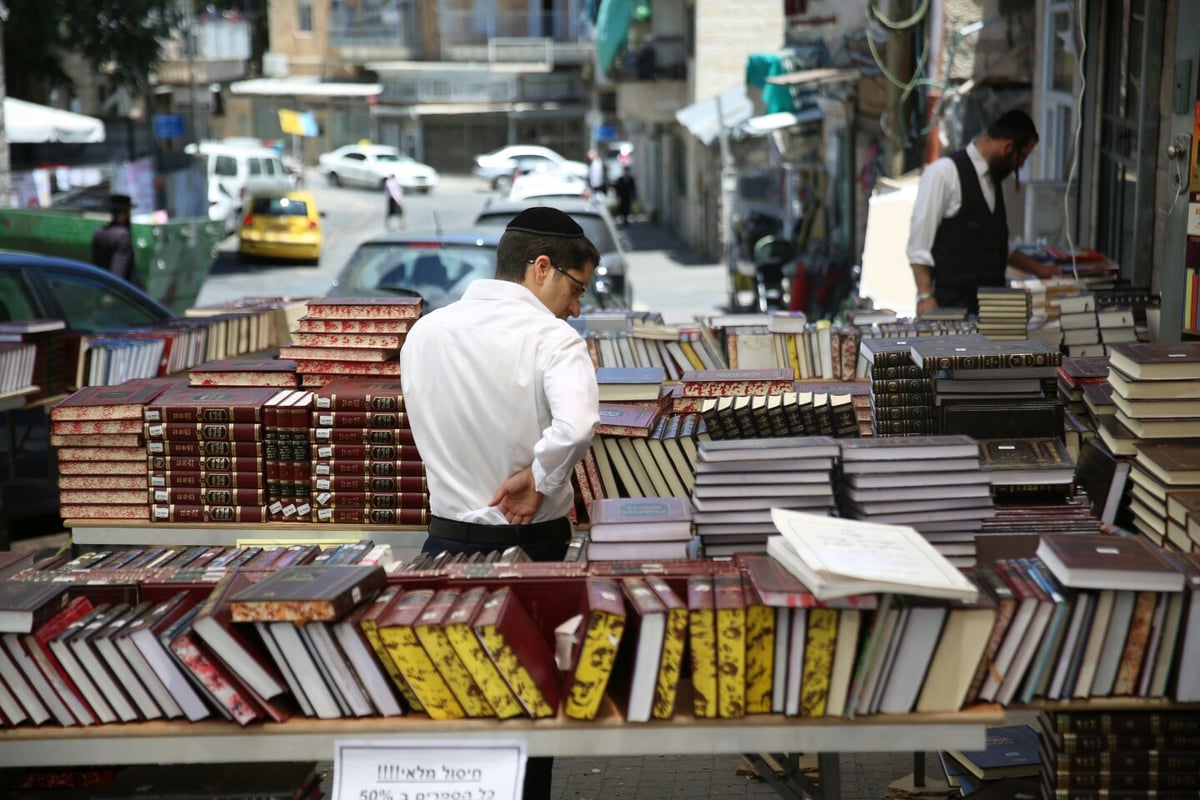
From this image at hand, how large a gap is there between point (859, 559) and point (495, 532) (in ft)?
4.31

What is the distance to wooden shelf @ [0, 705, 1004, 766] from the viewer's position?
319 cm

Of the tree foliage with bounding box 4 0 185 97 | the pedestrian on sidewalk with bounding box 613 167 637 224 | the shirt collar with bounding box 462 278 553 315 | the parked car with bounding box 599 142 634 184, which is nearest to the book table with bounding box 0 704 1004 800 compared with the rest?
the shirt collar with bounding box 462 278 553 315

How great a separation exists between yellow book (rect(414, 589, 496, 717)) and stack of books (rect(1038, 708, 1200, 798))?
1352 millimetres

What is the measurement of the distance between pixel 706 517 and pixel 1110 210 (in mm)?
6043

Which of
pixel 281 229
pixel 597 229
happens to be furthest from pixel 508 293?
pixel 281 229

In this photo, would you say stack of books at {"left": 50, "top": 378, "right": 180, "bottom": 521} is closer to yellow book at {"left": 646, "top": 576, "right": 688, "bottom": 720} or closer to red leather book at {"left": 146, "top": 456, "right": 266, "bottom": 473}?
red leather book at {"left": 146, "top": 456, "right": 266, "bottom": 473}

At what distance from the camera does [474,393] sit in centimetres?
402

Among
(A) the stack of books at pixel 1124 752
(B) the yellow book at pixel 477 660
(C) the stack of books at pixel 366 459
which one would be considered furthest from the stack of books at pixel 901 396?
(B) the yellow book at pixel 477 660

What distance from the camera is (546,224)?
4.09 metres

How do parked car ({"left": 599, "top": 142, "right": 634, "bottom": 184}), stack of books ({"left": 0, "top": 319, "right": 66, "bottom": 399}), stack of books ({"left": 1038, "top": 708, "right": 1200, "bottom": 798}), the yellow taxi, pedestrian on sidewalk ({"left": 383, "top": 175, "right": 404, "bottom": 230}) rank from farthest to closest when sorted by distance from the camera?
parked car ({"left": 599, "top": 142, "right": 634, "bottom": 184}) < pedestrian on sidewalk ({"left": 383, "top": 175, "right": 404, "bottom": 230}) < the yellow taxi < stack of books ({"left": 0, "top": 319, "right": 66, "bottom": 399}) < stack of books ({"left": 1038, "top": 708, "right": 1200, "bottom": 798})

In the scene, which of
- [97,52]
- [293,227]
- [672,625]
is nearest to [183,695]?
[672,625]

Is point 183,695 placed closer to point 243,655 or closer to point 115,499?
point 243,655

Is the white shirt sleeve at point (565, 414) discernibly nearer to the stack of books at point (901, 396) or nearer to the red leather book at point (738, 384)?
the stack of books at point (901, 396)

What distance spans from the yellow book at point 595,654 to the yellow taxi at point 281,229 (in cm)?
2551
